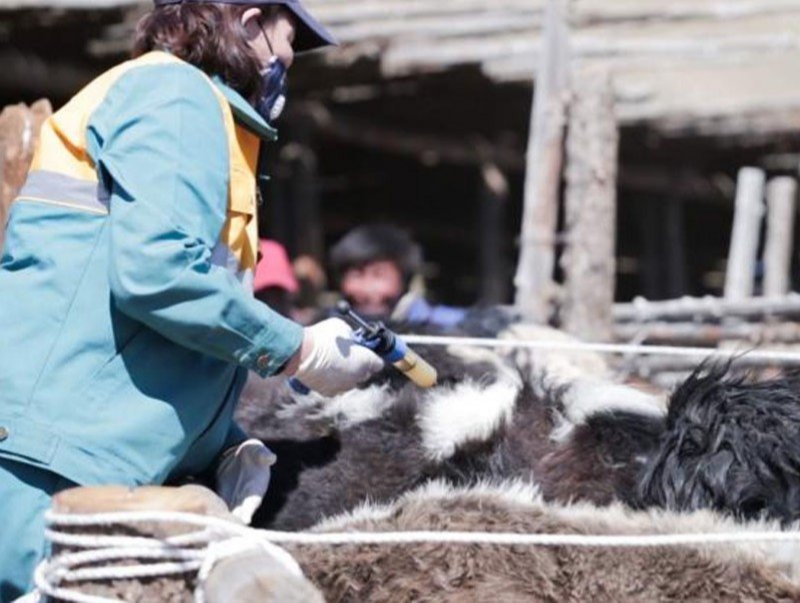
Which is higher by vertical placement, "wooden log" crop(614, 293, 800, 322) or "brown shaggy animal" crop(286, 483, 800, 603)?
"wooden log" crop(614, 293, 800, 322)

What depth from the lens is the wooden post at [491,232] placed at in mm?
12453

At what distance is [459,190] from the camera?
1450 cm

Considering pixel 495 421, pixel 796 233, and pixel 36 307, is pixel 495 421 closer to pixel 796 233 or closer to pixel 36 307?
pixel 36 307

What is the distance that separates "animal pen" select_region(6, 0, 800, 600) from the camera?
6652 millimetres

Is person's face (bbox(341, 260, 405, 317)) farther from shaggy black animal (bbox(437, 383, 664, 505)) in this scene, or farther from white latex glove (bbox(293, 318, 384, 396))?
white latex glove (bbox(293, 318, 384, 396))

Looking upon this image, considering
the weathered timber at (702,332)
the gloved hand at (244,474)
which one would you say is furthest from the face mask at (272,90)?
the weathered timber at (702,332)

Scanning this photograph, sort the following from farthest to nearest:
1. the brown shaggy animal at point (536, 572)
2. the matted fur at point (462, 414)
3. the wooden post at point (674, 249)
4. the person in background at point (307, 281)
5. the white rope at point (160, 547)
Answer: the wooden post at point (674, 249) → the person in background at point (307, 281) → the matted fur at point (462, 414) → the brown shaggy animal at point (536, 572) → the white rope at point (160, 547)

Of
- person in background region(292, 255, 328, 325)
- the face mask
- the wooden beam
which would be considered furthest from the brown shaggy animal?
the wooden beam

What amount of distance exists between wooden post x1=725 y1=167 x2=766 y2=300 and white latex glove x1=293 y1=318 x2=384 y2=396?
4852mm

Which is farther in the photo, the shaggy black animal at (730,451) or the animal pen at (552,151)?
the animal pen at (552,151)

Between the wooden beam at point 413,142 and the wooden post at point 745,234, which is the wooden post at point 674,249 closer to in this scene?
the wooden beam at point 413,142

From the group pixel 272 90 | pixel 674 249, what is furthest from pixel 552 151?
pixel 674 249

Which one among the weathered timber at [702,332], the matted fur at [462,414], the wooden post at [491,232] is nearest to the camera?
the matted fur at [462,414]

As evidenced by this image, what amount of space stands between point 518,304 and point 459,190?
25.1 feet
